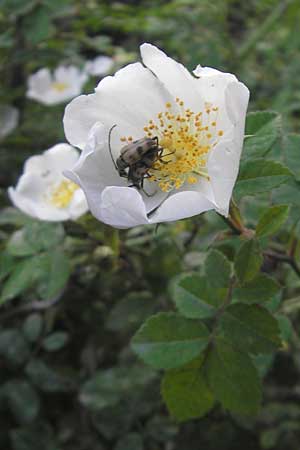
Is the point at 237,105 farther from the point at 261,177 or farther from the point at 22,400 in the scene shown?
the point at 22,400

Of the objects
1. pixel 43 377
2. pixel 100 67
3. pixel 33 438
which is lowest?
pixel 33 438

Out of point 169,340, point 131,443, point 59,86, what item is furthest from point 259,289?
point 59,86

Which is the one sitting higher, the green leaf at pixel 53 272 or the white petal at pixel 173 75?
the white petal at pixel 173 75

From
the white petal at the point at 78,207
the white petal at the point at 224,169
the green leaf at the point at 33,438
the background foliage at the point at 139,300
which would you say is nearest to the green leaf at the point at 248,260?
the background foliage at the point at 139,300

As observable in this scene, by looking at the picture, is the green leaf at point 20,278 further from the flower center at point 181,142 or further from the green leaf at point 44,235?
the flower center at point 181,142

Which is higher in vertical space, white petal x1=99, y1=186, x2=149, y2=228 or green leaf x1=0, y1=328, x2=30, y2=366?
white petal x1=99, y1=186, x2=149, y2=228

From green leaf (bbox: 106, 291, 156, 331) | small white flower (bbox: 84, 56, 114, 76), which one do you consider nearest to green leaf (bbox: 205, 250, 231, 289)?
green leaf (bbox: 106, 291, 156, 331)

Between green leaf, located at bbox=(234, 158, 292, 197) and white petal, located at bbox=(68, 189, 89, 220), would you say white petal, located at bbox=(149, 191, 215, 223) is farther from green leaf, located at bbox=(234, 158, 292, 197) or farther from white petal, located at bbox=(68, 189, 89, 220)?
white petal, located at bbox=(68, 189, 89, 220)
